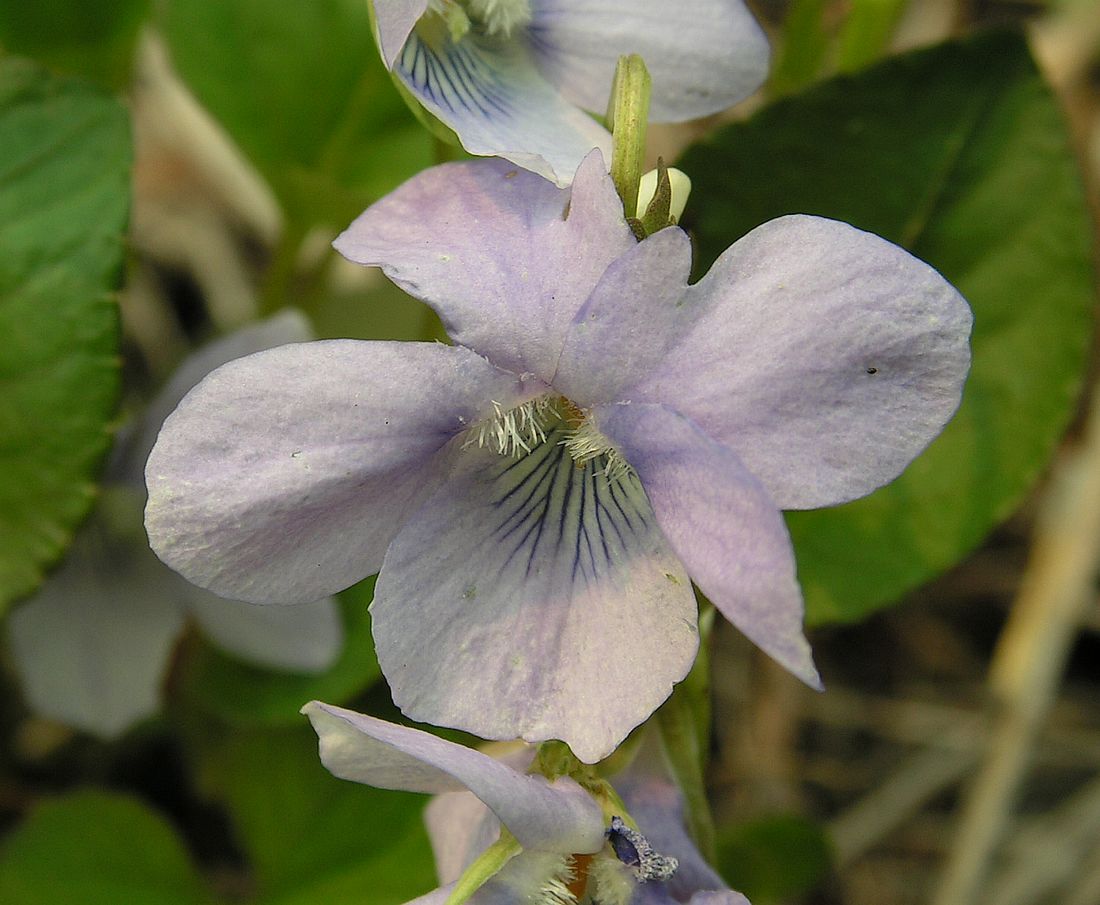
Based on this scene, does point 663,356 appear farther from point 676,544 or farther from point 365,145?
point 365,145

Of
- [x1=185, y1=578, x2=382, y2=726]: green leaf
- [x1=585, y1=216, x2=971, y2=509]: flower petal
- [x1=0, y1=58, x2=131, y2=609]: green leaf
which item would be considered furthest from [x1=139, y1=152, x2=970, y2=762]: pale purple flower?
[x1=185, y1=578, x2=382, y2=726]: green leaf

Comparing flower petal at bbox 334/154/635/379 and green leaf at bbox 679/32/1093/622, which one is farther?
green leaf at bbox 679/32/1093/622

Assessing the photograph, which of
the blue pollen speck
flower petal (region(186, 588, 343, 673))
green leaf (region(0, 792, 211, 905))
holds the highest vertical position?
the blue pollen speck

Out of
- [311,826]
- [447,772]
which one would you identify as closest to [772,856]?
[311,826]

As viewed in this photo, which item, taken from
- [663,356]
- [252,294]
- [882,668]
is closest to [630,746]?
[663,356]

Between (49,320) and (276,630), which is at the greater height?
(49,320)

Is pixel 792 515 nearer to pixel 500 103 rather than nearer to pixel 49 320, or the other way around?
pixel 500 103

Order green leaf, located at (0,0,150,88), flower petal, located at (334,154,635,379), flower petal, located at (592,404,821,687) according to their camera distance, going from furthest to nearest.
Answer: green leaf, located at (0,0,150,88)
flower petal, located at (334,154,635,379)
flower petal, located at (592,404,821,687)

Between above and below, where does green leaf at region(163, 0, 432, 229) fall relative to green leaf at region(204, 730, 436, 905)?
above

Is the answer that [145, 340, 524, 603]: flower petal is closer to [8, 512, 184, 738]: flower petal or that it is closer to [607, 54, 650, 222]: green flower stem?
[607, 54, 650, 222]: green flower stem
